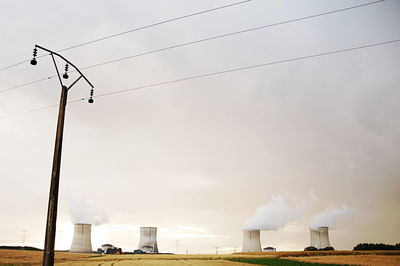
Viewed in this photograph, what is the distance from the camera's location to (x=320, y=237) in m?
59.5

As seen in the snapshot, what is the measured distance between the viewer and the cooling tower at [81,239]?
187 feet

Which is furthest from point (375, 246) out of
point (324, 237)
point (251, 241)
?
point (251, 241)

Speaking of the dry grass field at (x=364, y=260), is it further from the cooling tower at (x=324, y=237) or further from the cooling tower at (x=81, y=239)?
the cooling tower at (x=81, y=239)

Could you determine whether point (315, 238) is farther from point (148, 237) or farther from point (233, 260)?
point (148, 237)

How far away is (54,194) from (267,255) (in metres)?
46.6

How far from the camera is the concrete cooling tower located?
59.0 m

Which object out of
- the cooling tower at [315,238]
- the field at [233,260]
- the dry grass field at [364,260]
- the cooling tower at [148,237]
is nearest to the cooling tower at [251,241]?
the field at [233,260]

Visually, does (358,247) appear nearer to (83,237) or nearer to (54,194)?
(83,237)

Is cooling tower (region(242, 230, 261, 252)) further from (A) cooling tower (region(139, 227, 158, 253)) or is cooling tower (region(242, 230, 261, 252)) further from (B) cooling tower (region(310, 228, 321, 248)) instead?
(A) cooling tower (region(139, 227, 158, 253))

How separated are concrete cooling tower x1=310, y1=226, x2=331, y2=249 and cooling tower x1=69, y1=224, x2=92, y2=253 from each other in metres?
34.2

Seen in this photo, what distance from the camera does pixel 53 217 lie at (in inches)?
534

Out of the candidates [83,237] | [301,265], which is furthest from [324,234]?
[83,237]

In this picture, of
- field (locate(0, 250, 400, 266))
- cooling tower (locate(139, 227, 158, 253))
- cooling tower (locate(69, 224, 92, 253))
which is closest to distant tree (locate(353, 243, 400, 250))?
field (locate(0, 250, 400, 266))

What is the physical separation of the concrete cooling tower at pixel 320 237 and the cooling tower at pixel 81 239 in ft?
112
